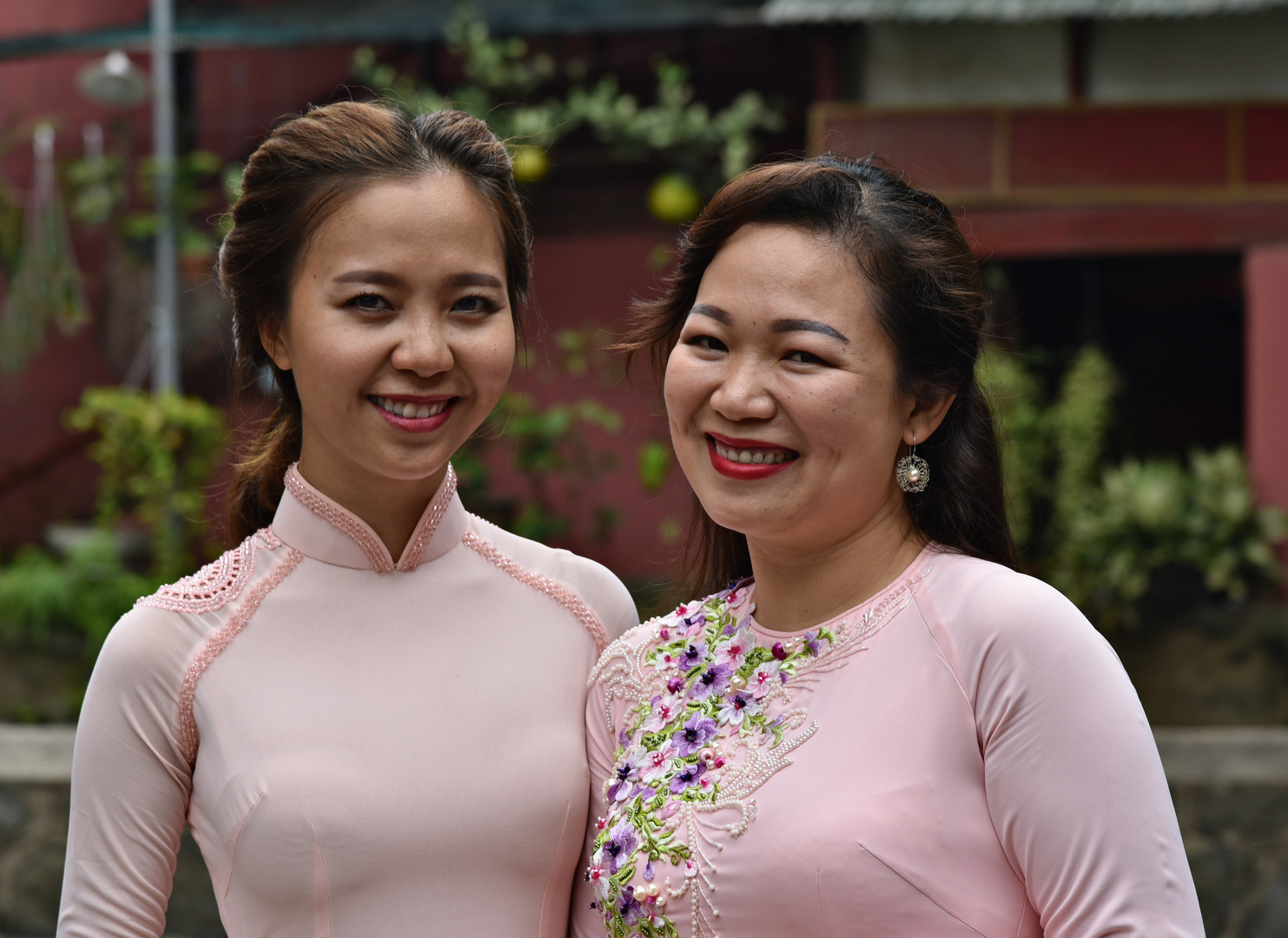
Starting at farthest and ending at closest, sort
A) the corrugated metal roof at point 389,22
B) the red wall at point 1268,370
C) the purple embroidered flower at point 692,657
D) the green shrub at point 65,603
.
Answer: the corrugated metal roof at point 389,22
the red wall at point 1268,370
the green shrub at point 65,603
the purple embroidered flower at point 692,657

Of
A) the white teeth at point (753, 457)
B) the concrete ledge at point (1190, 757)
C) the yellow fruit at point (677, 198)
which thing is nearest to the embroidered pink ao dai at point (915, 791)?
the white teeth at point (753, 457)

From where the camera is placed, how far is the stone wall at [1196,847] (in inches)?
143

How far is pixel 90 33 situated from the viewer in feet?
19.6

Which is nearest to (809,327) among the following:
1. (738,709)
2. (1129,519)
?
(738,709)

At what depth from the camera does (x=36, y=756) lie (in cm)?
384

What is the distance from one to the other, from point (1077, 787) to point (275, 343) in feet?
3.56

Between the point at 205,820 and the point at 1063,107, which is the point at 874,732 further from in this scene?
the point at 1063,107

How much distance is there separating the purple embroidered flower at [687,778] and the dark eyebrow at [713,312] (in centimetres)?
51

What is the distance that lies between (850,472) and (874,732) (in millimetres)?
288

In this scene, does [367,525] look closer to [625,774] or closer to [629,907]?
[625,774]

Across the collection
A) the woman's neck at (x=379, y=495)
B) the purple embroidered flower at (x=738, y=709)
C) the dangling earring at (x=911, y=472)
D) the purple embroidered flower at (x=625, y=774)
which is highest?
the dangling earring at (x=911, y=472)

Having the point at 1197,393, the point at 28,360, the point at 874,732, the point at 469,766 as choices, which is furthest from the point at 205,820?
the point at 1197,393

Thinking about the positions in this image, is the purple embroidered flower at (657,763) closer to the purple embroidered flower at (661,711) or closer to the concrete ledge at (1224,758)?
the purple embroidered flower at (661,711)

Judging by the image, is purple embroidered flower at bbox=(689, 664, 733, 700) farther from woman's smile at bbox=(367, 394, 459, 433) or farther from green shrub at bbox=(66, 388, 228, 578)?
green shrub at bbox=(66, 388, 228, 578)
